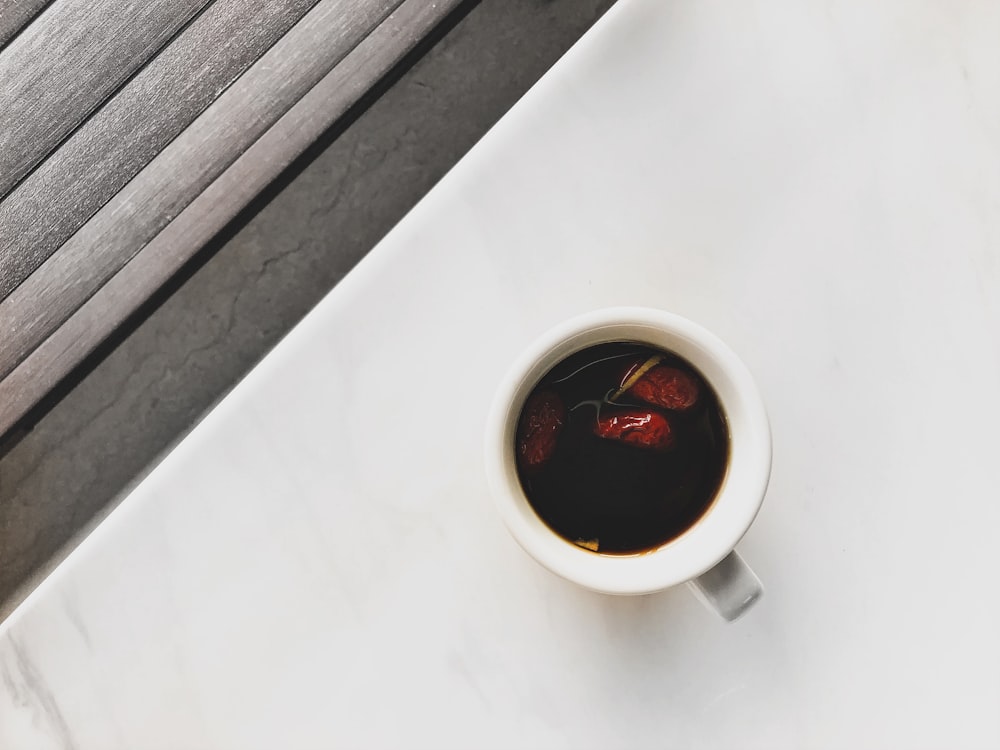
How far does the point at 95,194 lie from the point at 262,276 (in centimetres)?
28

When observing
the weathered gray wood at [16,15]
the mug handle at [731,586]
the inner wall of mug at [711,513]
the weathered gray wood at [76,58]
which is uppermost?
the weathered gray wood at [16,15]

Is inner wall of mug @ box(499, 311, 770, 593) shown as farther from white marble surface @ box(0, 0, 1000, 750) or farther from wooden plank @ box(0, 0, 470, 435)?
wooden plank @ box(0, 0, 470, 435)

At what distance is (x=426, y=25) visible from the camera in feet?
2.24

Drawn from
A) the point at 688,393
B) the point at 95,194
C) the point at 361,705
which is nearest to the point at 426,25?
the point at 95,194

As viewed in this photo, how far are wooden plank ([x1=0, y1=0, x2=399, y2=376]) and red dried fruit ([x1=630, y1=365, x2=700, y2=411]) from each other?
0.40m

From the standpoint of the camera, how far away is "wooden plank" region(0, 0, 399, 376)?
25.7 inches

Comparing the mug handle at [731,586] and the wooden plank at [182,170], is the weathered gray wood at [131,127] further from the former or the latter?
the mug handle at [731,586]

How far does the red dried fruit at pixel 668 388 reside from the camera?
0.44 m

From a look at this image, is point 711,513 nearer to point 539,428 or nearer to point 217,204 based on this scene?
point 539,428

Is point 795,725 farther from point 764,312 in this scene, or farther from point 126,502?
point 126,502

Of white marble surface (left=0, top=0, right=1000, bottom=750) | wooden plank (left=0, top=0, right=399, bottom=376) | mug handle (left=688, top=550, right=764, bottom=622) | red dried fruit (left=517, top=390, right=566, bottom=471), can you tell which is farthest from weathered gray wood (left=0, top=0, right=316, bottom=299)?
mug handle (left=688, top=550, right=764, bottom=622)

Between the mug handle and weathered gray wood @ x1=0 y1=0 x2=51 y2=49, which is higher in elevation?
weathered gray wood @ x1=0 y1=0 x2=51 y2=49

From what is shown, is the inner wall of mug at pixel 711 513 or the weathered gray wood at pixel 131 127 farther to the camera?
the weathered gray wood at pixel 131 127

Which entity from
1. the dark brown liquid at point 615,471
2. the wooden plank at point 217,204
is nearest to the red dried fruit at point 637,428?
the dark brown liquid at point 615,471
